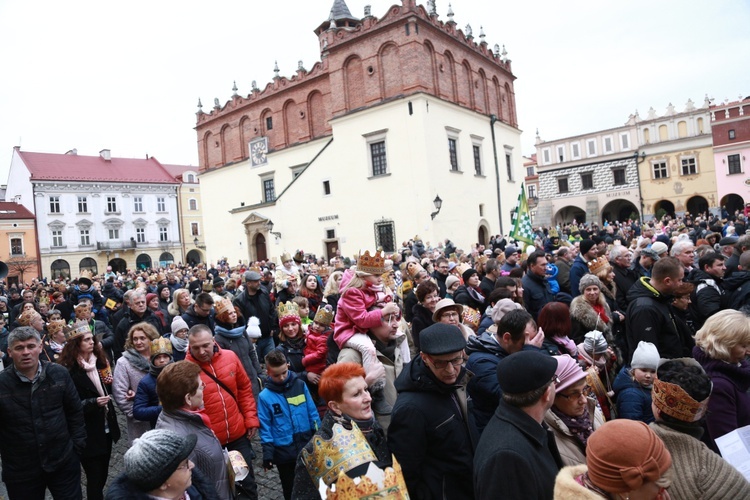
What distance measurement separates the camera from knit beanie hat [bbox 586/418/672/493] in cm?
177

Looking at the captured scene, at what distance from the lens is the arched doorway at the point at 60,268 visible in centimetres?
4834

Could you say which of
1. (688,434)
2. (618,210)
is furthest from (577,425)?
(618,210)

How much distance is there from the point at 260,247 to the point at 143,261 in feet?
91.3

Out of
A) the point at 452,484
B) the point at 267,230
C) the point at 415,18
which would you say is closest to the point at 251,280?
the point at 452,484

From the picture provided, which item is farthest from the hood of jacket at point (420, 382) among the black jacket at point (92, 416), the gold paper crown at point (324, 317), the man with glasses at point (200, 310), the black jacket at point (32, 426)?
the man with glasses at point (200, 310)

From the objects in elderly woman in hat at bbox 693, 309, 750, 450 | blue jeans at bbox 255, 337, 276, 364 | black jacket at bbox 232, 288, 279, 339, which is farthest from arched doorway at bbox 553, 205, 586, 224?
elderly woman in hat at bbox 693, 309, 750, 450

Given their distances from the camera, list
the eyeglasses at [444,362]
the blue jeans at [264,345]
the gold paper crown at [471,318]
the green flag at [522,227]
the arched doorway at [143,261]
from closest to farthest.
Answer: the eyeglasses at [444,362]
the gold paper crown at [471,318]
the blue jeans at [264,345]
the green flag at [522,227]
the arched doorway at [143,261]

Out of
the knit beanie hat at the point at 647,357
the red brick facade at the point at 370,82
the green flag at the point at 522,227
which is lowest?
the knit beanie hat at the point at 647,357

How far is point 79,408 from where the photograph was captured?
423cm

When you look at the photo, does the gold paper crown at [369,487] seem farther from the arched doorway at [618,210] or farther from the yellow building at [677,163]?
the arched doorway at [618,210]

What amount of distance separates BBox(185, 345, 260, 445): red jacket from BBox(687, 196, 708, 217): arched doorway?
170 feet

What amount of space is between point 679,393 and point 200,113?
41.0 meters

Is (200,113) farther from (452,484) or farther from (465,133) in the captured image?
(452,484)

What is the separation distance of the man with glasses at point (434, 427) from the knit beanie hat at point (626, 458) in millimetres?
1104
